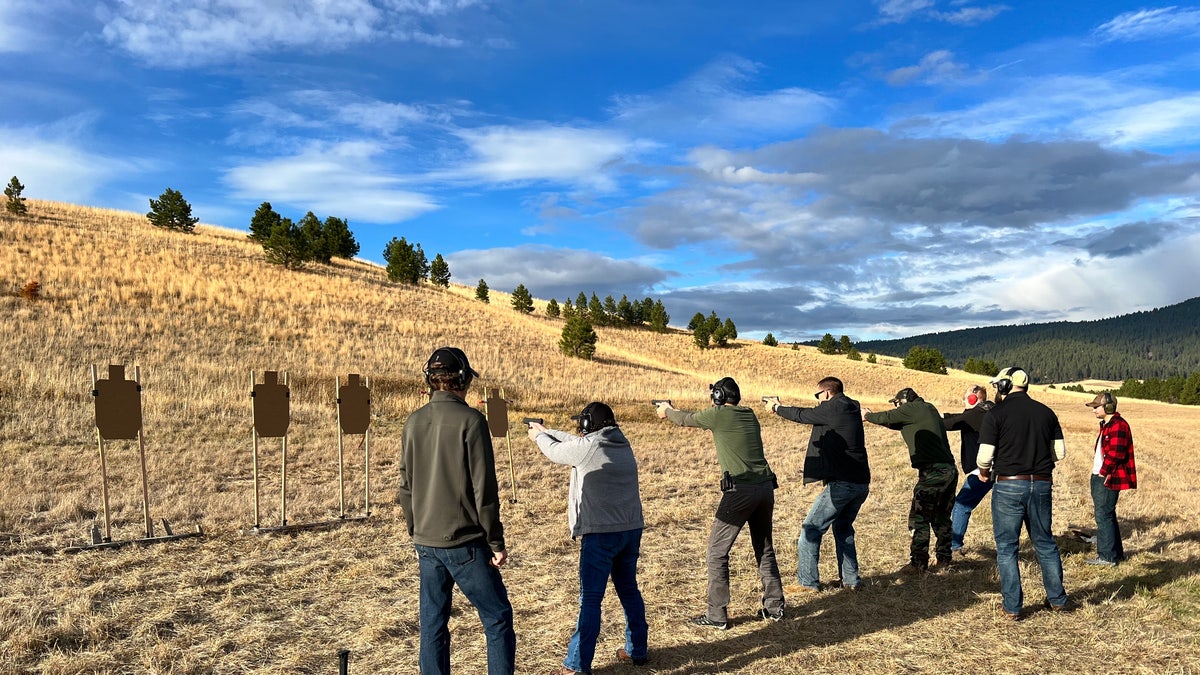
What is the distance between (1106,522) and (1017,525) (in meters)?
2.82

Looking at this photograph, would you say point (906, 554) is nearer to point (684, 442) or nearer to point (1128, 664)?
point (1128, 664)

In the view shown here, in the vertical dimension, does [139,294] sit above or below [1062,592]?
above

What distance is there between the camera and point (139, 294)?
109ft

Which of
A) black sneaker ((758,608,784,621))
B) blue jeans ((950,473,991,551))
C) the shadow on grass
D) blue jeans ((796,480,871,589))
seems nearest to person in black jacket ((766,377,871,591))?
blue jeans ((796,480,871,589))

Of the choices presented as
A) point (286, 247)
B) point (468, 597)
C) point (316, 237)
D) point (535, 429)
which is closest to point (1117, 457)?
point (535, 429)

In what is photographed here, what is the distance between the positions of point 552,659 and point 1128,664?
4.91 meters

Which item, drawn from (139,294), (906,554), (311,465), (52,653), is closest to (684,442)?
(311,465)

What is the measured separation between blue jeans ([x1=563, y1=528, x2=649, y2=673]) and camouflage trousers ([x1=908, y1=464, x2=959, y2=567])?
4.57 m

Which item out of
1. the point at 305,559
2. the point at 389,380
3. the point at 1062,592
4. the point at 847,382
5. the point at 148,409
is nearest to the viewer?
the point at 1062,592

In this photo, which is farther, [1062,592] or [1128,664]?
[1062,592]

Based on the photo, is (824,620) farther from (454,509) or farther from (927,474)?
(454,509)

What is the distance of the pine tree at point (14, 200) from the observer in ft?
161

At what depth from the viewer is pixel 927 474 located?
28.1 ft

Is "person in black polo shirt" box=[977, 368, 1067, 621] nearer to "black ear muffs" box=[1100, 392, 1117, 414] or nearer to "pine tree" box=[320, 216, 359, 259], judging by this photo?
"black ear muffs" box=[1100, 392, 1117, 414]
